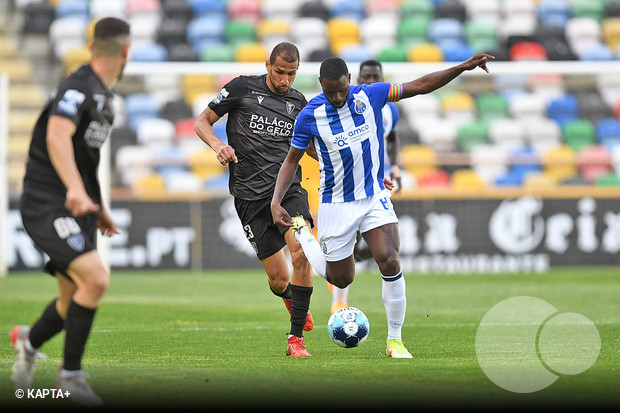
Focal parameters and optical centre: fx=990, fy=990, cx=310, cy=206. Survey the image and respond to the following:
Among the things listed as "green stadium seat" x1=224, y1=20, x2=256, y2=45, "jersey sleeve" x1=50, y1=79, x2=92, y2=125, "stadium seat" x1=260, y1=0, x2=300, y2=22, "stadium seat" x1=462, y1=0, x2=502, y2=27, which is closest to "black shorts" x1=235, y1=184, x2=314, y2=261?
"jersey sleeve" x1=50, y1=79, x2=92, y2=125

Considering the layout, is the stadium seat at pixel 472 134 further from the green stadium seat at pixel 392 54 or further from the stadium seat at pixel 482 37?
the stadium seat at pixel 482 37

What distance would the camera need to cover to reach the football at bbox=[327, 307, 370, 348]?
7086 mm

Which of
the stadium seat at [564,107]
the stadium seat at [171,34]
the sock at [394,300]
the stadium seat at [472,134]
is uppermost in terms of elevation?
the stadium seat at [171,34]

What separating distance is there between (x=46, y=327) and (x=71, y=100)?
1.29m

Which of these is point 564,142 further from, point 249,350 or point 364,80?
point 249,350

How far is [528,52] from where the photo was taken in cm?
2288

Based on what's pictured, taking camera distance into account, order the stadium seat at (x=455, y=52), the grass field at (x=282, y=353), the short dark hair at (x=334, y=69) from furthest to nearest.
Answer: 1. the stadium seat at (x=455, y=52)
2. the short dark hair at (x=334, y=69)
3. the grass field at (x=282, y=353)

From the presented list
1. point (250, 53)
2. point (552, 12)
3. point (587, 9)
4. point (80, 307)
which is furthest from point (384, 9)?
point (80, 307)

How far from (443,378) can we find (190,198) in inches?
508

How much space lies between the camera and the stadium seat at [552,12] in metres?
24.1

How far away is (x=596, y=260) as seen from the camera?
18.1 metres

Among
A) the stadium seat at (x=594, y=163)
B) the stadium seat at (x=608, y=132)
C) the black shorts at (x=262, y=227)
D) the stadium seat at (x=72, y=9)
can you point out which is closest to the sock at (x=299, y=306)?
the black shorts at (x=262, y=227)

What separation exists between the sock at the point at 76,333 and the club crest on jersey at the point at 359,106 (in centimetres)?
268

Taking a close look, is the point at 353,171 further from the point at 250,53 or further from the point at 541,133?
the point at 250,53
